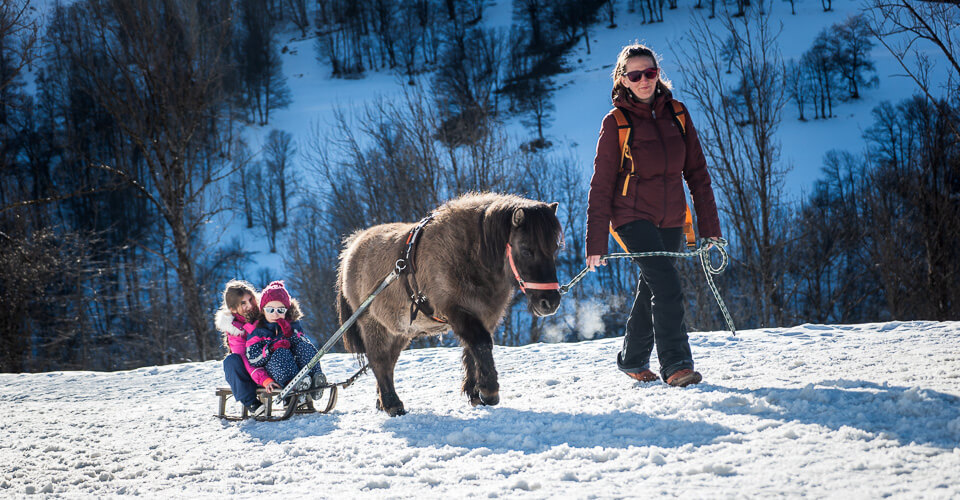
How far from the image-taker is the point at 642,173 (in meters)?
4.11

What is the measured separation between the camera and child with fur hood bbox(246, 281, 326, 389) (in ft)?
15.6

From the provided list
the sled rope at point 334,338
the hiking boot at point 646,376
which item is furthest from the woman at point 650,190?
the sled rope at point 334,338

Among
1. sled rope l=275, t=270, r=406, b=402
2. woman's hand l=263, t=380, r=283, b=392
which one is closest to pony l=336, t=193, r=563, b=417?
sled rope l=275, t=270, r=406, b=402

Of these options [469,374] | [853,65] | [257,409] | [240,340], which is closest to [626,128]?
[469,374]

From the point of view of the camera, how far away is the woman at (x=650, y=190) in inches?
162

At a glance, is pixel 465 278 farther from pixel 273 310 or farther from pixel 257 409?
pixel 257 409

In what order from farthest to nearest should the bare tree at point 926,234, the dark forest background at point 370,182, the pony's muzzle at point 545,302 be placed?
the bare tree at point 926,234 → the dark forest background at point 370,182 → the pony's muzzle at point 545,302

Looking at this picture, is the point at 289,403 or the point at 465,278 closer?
the point at 465,278

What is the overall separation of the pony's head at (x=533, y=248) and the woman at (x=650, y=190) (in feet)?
0.93

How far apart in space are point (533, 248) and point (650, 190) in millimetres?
889

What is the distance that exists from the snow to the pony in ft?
1.43

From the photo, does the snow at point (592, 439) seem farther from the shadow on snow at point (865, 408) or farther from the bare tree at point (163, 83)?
the bare tree at point (163, 83)

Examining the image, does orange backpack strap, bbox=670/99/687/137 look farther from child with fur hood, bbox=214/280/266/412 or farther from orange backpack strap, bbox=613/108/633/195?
child with fur hood, bbox=214/280/266/412

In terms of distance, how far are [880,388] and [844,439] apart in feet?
3.62
